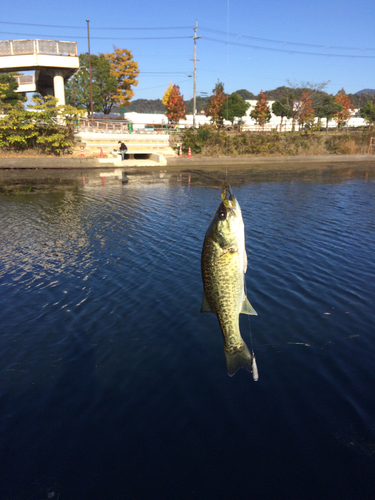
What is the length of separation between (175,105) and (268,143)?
3795cm

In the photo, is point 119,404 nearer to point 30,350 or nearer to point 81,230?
point 30,350

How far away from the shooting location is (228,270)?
11.1ft

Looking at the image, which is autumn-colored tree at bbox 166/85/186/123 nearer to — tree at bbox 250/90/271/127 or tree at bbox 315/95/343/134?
tree at bbox 250/90/271/127

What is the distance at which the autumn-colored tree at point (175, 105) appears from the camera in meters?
71.6

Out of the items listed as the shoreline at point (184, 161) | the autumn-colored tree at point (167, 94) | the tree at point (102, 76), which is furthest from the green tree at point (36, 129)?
the autumn-colored tree at point (167, 94)

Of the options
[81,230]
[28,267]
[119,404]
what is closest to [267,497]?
[119,404]

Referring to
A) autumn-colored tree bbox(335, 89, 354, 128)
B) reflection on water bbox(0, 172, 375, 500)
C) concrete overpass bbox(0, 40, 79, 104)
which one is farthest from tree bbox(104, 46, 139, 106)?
reflection on water bbox(0, 172, 375, 500)

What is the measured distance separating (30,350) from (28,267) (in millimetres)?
3927

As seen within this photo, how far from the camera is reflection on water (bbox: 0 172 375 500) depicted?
3.80m

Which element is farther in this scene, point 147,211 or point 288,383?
point 147,211

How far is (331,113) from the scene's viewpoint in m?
71.4

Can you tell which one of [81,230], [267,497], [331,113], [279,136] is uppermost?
[331,113]

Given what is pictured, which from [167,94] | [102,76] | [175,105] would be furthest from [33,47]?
[167,94]

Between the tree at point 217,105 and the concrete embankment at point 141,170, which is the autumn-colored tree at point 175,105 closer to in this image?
the tree at point 217,105
